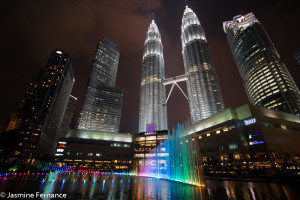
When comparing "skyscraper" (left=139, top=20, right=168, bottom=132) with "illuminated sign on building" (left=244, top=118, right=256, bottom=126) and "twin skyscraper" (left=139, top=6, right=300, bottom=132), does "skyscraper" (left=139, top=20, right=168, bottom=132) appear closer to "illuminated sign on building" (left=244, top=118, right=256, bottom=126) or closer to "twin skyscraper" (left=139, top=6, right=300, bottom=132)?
"twin skyscraper" (left=139, top=6, right=300, bottom=132)

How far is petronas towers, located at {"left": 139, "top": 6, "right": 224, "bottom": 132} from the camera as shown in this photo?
13488 cm

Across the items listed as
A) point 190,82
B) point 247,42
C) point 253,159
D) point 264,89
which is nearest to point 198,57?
point 190,82

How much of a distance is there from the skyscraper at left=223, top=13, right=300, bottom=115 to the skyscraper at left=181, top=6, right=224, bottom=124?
104 feet

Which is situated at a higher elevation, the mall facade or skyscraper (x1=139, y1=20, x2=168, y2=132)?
skyscraper (x1=139, y1=20, x2=168, y2=132)

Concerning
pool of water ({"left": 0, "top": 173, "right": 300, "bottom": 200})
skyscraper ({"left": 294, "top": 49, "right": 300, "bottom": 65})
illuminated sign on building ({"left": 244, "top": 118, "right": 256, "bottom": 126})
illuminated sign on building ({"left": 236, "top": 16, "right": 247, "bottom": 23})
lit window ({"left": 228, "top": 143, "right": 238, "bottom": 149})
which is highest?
illuminated sign on building ({"left": 236, "top": 16, "right": 247, "bottom": 23})

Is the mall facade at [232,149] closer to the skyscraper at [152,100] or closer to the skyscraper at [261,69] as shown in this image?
the skyscraper at [261,69]

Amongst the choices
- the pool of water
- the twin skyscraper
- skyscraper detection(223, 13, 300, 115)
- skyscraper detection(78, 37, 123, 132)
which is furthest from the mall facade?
skyscraper detection(78, 37, 123, 132)

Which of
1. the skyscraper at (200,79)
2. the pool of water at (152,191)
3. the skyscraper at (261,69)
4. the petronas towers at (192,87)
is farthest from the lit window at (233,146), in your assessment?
the skyscraper at (261,69)

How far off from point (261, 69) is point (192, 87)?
6079 centimetres

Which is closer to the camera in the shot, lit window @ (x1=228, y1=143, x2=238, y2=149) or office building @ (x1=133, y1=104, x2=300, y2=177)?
office building @ (x1=133, y1=104, x2=300, y2=177)

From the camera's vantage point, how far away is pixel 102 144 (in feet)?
383

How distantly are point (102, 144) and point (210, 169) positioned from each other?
81.7m

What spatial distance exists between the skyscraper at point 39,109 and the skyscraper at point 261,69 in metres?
178

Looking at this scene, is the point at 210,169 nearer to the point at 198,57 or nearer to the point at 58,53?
the point at 198,57
